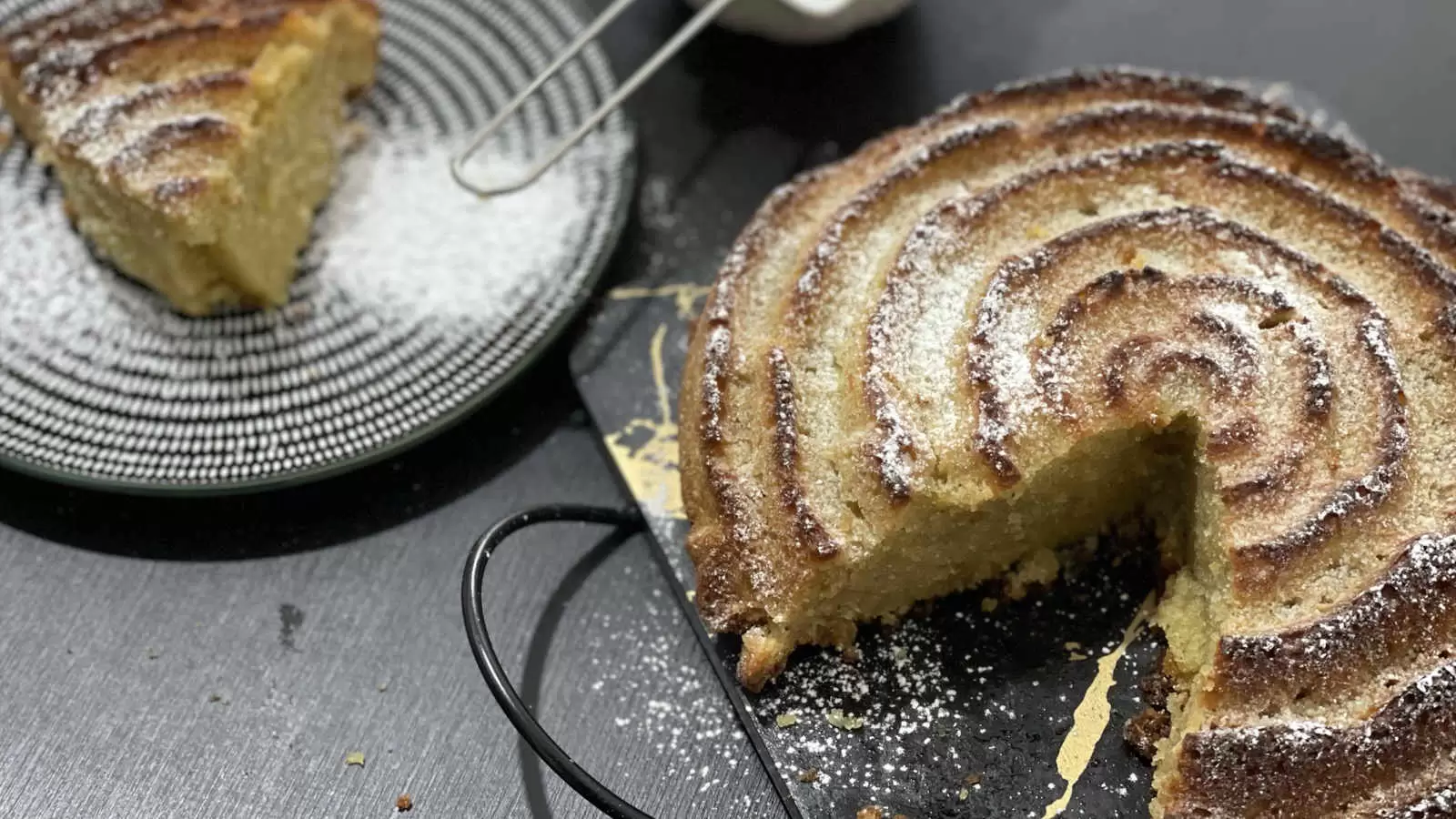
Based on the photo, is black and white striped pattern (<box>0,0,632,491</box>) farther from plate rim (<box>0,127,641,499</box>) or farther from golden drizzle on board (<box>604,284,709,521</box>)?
golden drizzle on board (<box>604,284,709,521</box>)

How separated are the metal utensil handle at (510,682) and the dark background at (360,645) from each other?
0.32ft

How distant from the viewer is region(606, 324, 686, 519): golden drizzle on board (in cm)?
222

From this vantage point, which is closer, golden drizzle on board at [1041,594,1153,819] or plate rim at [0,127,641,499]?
golden drizzle on board at [1041,594,1153,819]

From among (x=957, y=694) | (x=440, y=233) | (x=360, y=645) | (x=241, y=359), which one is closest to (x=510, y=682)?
(x=360, y=645)

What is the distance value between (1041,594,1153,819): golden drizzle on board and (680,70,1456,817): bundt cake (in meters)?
0.09

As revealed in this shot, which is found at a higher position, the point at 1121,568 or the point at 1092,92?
the point at 1092,92

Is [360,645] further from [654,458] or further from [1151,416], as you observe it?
[1151,416]

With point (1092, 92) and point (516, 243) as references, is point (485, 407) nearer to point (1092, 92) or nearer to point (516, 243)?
point (516, 243)

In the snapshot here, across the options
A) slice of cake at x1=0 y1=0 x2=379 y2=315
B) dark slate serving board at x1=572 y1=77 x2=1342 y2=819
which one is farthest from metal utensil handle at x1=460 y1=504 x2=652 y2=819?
slice of cake at x1=0 y1=0 x2=379 y2=315

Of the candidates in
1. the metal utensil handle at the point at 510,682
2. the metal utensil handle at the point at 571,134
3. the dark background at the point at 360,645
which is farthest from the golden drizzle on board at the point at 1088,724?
the metal utensil handle at the point at 571,134

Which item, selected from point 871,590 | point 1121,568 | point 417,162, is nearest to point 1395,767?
point 1121,568

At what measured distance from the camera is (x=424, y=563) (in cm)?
222

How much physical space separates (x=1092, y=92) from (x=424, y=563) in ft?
4.79

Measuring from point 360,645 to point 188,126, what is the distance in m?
1.00
